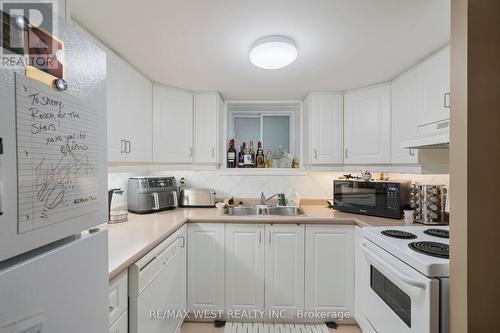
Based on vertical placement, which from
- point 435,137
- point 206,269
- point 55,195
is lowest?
point 206,269

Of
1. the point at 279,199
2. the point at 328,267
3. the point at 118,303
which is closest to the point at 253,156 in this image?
the point at 279,199

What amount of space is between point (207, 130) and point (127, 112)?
2.61ft

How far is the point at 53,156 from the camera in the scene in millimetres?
466

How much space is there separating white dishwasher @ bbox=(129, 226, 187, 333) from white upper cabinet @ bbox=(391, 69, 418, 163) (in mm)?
1931

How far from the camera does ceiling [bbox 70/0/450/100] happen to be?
1104 mm

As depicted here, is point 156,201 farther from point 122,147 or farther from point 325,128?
point 325,128

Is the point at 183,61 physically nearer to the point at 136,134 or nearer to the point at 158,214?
the point at 136,134

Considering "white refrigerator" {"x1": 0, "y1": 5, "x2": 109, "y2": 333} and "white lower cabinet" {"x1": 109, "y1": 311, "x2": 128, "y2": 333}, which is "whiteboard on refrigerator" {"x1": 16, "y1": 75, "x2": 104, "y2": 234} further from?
"white lower cabinet" {"x1": 109, "y1": 311, "x2": 128, "y2": 333}

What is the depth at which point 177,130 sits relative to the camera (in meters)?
2.22

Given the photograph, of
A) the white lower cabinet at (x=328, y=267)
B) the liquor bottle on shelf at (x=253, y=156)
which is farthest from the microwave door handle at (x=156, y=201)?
the white lower cabinet at (x=328, y=267)

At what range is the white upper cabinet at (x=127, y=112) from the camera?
1.47 m

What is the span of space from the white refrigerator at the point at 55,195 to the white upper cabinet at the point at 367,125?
213 centimetres

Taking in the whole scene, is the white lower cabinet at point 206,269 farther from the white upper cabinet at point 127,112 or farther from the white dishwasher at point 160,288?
the white upper cabinet at point 127,112
